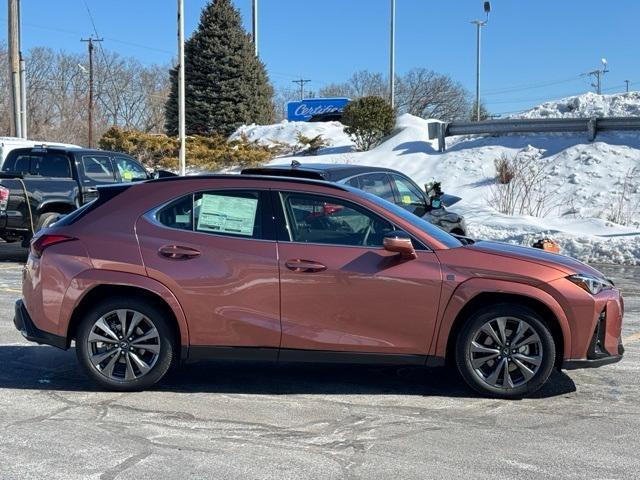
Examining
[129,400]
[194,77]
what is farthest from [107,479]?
[194,77]

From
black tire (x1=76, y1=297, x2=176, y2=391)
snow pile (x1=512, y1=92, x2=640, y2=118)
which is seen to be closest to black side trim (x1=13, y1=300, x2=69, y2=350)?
black tire (x1=76, y1=297, x2=176, y2=391)

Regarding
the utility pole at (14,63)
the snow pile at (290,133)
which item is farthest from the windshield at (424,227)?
the snow pile at (290,133)

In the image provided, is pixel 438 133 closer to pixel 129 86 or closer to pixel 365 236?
pixel 365 236

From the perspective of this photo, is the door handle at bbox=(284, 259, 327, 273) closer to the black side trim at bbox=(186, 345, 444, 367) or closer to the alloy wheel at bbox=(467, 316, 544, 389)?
the black side trim at bbox=(186, 345, 444, 367)

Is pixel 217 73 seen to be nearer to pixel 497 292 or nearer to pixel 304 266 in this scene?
pixel 304 266

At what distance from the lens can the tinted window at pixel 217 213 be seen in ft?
19.6

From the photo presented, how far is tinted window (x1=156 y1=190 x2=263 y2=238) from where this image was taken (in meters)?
5.97

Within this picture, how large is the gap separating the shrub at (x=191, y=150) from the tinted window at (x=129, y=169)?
1246 centimetres

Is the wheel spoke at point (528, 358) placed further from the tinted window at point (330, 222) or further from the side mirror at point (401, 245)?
the tinted window at point (330, 222)

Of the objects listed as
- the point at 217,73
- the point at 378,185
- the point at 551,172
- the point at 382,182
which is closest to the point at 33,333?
the point at 378,185

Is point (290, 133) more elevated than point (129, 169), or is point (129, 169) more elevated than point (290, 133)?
point (290, 133)

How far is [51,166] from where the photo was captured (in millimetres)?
14055

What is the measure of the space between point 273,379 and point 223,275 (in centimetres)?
115

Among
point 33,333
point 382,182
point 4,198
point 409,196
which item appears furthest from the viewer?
point 4,198
